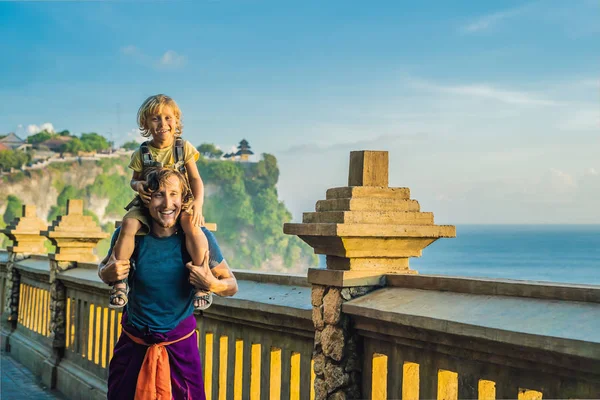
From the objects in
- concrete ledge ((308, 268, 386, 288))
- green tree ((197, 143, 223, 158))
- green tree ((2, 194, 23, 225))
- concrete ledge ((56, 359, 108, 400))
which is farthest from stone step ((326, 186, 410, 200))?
green tree ((197, 143, 223, 158))

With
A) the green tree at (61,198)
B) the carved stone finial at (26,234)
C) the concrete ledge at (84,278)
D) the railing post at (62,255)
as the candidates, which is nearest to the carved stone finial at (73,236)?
the railing post at (62,255)

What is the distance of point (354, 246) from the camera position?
12.7ft

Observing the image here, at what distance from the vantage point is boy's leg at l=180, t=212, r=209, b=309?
327 centimetres

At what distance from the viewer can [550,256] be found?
14625cm

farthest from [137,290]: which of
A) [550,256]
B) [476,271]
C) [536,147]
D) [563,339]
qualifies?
[536,147]

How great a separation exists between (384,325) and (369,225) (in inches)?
19.3

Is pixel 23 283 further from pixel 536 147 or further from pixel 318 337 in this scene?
pixel 536 147

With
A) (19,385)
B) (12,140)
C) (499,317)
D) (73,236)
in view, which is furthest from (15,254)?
(12,140)

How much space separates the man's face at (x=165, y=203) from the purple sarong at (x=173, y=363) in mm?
456

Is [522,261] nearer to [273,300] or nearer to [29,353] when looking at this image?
[29,353]

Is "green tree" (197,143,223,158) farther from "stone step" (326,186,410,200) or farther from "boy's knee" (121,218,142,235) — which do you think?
"boy's knee" (121,218,142,235)

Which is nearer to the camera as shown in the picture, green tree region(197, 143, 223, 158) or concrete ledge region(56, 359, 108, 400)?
concrete ledge region(56, 359, 108, 400)

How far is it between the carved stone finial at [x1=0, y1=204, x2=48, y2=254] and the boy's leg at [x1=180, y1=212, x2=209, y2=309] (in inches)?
344

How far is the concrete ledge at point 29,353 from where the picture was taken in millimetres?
8984
